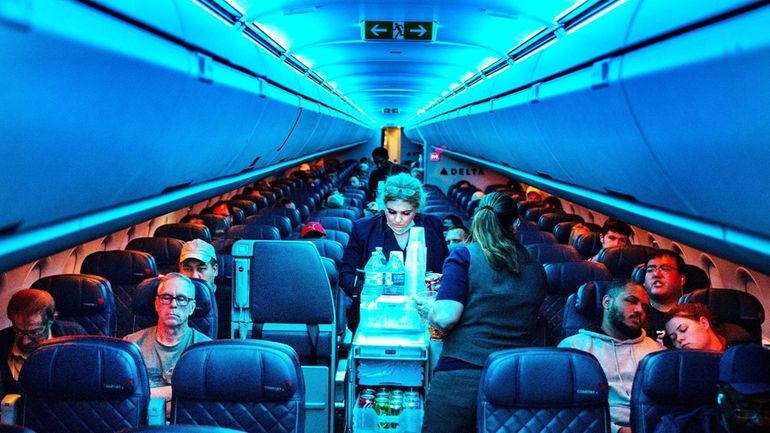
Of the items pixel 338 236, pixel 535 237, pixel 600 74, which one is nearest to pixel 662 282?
pixel 600 74

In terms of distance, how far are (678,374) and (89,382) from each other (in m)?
2.85

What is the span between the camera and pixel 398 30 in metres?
9.98

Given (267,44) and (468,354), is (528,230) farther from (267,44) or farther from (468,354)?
(468,354)

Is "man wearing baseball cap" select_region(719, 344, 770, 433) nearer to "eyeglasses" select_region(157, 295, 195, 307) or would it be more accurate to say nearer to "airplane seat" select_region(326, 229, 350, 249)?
"eyeglasses" select_region(157, 295, 195, 307)

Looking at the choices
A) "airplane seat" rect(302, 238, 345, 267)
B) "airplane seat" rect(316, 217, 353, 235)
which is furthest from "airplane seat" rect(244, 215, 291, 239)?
"airplane seat" rect(302, 238, 345, 267)

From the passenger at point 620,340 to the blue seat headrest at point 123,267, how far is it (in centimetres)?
418

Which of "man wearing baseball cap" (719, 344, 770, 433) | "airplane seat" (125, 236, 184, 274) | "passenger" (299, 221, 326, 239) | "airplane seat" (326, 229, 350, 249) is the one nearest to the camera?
"man wearing baseball cap" (719, 344, 770, 433)

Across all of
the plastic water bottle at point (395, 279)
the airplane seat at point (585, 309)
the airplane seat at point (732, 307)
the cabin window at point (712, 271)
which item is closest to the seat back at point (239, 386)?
the plastic water bottle at point (395, 279)

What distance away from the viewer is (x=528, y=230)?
41.1 feet

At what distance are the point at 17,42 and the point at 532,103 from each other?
5.25 metres

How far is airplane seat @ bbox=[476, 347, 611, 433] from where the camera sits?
179 inches

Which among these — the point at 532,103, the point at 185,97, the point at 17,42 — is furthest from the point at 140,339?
the point at 17,42

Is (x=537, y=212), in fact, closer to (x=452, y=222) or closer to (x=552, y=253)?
(x=452, y=222)

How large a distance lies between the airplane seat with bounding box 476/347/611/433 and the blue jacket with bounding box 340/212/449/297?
2.41 m
